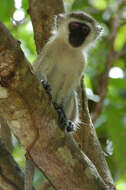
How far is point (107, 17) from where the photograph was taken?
4965 mm

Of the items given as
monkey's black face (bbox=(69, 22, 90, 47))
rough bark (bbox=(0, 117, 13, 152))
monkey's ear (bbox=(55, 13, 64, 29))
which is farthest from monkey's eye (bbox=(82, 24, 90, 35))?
rough bark (bbox=(0, 117, 13, 152))

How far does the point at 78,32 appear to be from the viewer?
4379 mm

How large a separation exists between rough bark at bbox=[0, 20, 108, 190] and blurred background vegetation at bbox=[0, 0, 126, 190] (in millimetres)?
331

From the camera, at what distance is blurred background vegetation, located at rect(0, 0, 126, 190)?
3.60 ft

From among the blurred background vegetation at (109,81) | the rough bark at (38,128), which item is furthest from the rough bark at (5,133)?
the rough bark at (38,128)

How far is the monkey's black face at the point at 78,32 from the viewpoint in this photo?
4.14 m

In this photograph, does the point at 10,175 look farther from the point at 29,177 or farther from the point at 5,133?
the point at 5,133

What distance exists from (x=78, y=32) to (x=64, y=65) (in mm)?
700

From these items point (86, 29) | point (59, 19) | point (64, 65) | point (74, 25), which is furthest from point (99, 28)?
point (64, 65)

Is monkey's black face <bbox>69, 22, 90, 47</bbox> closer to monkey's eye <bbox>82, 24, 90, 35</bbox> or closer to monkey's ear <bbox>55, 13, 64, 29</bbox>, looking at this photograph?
monkey's eye <bbox>82, 24, 90, 35</bbox>

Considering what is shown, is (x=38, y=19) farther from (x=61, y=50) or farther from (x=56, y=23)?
(x=61, y=50)

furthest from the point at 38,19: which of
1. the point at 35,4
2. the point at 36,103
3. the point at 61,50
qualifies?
the point at 36,103

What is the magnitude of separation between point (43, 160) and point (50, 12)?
93.8 inches

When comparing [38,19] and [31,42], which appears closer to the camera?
[38,19]
